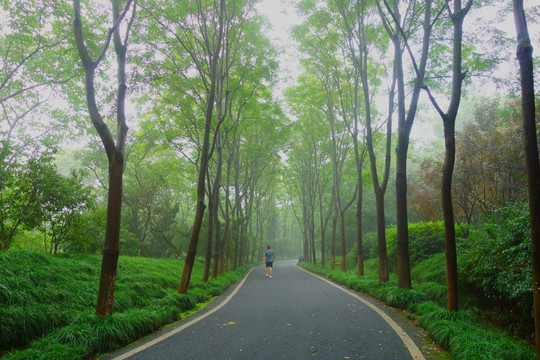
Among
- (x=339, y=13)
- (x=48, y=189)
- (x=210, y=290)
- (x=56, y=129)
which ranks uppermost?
(x=339, y=13)

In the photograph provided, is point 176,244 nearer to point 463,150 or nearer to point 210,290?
point 210,290

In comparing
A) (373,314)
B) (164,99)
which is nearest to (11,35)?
(164,99)

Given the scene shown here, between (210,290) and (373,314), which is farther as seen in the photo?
(210,290)

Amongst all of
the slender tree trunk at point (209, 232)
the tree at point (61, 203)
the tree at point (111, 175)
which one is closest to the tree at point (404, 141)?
the tree at point (111, 175)

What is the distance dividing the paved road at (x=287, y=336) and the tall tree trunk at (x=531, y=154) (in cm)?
155

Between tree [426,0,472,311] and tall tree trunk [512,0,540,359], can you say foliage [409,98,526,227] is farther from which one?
tall tree trunk [512,0,540,359]

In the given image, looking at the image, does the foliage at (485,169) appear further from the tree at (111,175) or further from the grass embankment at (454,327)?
the tree at (111,175)

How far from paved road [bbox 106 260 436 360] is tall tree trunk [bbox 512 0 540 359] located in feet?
5.07

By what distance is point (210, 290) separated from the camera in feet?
33.3

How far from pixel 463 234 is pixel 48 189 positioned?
1497cm

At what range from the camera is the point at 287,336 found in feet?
15.9

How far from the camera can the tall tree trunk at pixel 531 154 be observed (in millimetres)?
3332

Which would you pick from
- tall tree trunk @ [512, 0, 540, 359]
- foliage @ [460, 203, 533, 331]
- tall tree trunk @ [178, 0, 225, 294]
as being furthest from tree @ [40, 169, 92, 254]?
foliage @ [460, 203, 533, 331]

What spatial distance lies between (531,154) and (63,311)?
715cm
